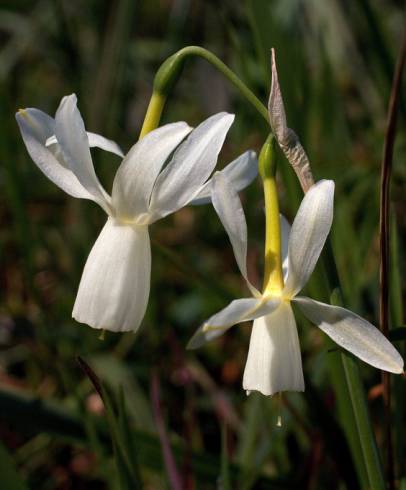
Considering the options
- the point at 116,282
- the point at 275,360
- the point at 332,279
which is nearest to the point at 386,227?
the point at 332,279

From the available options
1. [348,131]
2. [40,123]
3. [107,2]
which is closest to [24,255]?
[40,123]

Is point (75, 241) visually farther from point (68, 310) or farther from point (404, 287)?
point (404, 287)

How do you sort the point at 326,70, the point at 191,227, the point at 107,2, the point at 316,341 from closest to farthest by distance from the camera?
the point at 316,341, the point at 326,70, the point at 191,227, the point at 107,2

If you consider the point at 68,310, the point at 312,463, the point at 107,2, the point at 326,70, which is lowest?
the point at 312,463

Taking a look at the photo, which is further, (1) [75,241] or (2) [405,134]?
(1) [75,241]

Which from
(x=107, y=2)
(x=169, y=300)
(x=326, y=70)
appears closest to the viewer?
(x=326, y=70)

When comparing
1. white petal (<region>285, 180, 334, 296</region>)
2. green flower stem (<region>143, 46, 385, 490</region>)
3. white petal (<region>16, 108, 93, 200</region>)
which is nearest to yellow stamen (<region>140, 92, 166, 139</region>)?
green flower stem (<region>143, 46, 385, 490</region>)

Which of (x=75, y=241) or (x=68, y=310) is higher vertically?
(x=75, y=241)

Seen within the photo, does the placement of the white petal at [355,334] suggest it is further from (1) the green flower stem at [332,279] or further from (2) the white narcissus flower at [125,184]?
(2) the white narcissus flower at [125,184]
